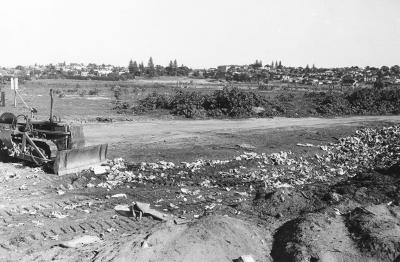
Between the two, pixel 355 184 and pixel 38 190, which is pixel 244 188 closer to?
pixel 355 184

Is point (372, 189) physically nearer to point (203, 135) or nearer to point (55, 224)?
point (55, 224)

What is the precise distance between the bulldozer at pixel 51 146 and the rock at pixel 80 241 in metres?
4.14

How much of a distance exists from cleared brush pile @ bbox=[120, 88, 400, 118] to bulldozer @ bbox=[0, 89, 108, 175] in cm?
1249

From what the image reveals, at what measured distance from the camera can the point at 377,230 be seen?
24.8 ft

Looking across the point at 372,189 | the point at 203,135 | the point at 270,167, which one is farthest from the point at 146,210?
the point at 203,135

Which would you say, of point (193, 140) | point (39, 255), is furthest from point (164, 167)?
point (39, 255)

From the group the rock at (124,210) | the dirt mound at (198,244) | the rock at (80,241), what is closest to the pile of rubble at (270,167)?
the rock at (124,210)

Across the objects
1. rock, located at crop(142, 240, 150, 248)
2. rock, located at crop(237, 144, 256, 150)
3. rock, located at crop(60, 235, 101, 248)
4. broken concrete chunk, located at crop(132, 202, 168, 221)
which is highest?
rock, located at crop(237, 144, 256, 150)

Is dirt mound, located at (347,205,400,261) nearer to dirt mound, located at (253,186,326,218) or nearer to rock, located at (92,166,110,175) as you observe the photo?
dirt mound, located at (253,186,326,218)

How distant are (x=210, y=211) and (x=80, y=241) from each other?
2.90 m

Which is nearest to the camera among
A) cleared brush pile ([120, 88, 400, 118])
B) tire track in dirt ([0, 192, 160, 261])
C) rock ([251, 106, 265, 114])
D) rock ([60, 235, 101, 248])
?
rock ([60, 235, 101, 248])

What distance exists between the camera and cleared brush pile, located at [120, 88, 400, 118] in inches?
996

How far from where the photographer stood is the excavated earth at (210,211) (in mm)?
6996

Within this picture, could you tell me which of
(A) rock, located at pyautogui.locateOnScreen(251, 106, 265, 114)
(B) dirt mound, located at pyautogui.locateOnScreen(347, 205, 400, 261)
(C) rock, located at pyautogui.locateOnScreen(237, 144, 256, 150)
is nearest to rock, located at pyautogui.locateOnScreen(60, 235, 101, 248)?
(B) dirt mound, located at pyautogui.locateOnScreen(347, 205, 400, 261)
